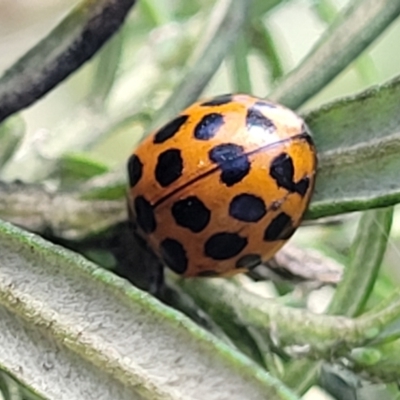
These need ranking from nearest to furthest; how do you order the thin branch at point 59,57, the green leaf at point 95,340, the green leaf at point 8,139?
the green leaf at point 95,340
the thin branch at point 59,57
the green leaf at point 8,139

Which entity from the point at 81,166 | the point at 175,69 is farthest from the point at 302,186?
the point at 175,69

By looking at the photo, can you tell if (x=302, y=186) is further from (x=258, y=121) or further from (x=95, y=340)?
(x=95, y=340)

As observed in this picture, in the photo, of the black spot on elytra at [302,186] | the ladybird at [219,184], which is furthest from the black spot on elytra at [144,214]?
the black spot on elytra at [302,186]

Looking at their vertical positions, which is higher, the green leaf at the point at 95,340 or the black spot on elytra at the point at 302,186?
the green leaf at the point at 95,340

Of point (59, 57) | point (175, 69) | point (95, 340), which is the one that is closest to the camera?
point (95, 340)

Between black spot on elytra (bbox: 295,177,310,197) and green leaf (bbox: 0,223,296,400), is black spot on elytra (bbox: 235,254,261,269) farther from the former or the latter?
green leaf (bbox: 0,223,296,400)

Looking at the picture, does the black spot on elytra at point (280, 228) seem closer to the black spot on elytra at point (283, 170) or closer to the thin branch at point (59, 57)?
the black spot on elytra at point (283, 170)

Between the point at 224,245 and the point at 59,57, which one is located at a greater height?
the point at 59,57
